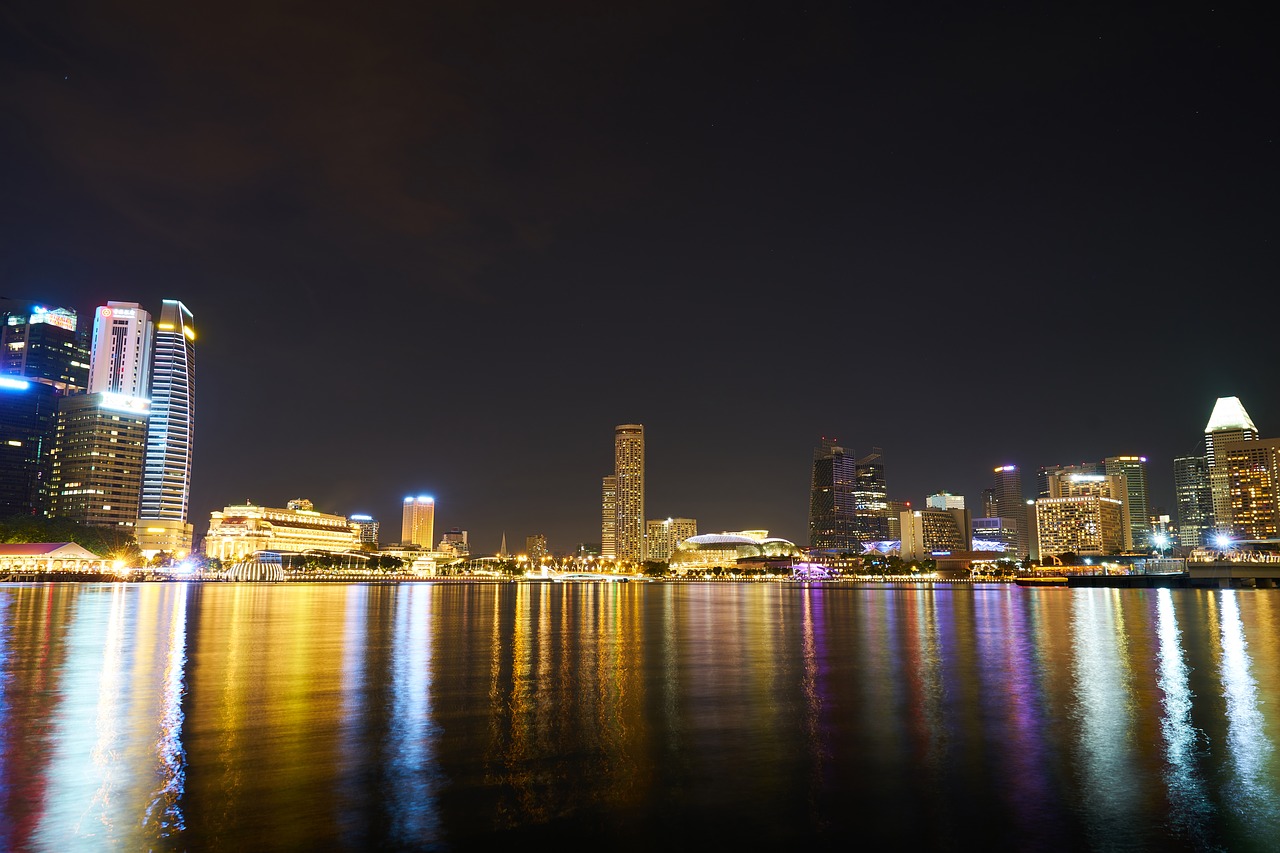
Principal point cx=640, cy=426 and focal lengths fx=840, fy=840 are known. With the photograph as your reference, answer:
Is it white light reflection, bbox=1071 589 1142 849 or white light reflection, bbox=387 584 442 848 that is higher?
white light reflection, bbox=387 584 442 848

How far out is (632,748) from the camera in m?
18.5

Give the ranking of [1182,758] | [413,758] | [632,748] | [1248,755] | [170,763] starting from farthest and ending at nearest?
[632,748]
[1248,755]
[1182,758]
[413,758]
[170,763]

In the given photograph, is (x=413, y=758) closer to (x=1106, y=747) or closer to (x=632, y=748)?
(x=632, y=748)

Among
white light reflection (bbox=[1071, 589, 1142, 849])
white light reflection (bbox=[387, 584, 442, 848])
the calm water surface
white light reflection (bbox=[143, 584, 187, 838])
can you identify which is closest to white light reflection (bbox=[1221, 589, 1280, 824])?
the calm water surface

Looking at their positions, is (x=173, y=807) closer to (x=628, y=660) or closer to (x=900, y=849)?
(x=900, y=849)

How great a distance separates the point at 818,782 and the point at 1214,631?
161 ft

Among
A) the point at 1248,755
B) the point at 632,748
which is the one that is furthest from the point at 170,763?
the point at 1248,755

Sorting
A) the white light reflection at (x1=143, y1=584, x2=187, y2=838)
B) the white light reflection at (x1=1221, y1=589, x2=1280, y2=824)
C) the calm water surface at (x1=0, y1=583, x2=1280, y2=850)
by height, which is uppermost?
the white light reflection at (x1=143, y1=584, x2=187, y2=838)

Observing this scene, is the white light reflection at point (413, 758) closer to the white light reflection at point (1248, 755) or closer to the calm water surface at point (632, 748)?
the calm water surface at point (632, 748)

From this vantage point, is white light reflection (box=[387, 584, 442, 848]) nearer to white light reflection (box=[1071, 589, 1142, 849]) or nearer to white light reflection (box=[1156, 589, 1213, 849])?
white light reflection (box=[1071, 589, 1142, 849])

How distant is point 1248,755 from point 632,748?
13402 millimetres

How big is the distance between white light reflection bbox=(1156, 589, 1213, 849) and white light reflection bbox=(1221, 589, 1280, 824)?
1.90 feet

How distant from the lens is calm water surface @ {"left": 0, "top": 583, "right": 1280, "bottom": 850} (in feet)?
43.1

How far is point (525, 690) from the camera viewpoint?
2622 cm
